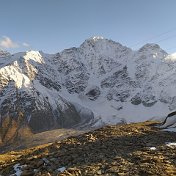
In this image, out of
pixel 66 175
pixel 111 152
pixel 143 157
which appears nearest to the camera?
pixel 66 175

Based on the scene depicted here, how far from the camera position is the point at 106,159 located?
27.4m

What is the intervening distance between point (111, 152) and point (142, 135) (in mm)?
9456

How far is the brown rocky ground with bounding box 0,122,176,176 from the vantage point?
24.5 metres

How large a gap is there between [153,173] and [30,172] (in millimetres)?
8034

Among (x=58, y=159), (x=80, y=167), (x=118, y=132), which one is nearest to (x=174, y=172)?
(x=80, y=167)

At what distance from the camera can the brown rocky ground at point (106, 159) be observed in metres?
24.5

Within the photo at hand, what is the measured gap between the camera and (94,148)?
31.1 metres

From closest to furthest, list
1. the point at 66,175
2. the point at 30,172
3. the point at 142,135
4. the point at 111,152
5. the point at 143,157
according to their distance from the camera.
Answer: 1. the point at 66,175
2. the point at 30,172
3. the point at 143,157
4. the point at 111,152
5. the point at 142,135

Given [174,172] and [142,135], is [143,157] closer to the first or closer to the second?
[174,172]

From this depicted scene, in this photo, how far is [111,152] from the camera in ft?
97.0

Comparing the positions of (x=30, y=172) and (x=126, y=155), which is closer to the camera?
(x=30, y=172)

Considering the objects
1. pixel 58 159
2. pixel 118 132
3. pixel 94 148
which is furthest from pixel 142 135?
pixel 58 159

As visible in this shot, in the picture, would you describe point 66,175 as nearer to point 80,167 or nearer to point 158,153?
point 80,167

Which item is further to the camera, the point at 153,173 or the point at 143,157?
the point at 143,157
